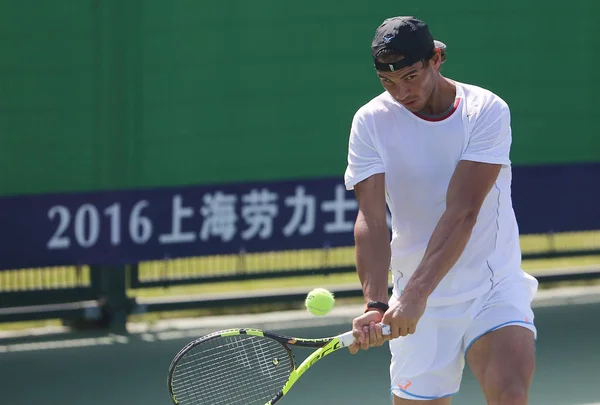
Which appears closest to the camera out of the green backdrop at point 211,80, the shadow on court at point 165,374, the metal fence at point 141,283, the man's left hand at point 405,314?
the man's left hand at point 405,314

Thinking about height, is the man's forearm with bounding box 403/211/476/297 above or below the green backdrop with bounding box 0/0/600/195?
below

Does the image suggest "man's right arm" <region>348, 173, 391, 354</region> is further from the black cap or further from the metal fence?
the metal fence

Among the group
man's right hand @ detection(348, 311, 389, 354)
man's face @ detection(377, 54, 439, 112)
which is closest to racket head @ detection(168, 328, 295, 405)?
man's right hand @ detection(348, 311, 389, 354)

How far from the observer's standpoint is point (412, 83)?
3.62m

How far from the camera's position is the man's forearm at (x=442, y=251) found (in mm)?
3584

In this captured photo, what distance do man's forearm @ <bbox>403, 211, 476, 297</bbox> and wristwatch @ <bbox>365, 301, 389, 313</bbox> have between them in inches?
3.3

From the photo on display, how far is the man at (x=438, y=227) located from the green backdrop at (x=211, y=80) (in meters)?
2.67

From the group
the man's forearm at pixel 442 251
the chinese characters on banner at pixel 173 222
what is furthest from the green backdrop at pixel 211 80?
the man's forearm at pixel 442 251

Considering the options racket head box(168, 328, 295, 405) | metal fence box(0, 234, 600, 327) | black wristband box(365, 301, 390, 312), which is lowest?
metal fence box(0, 234, 600, 327)

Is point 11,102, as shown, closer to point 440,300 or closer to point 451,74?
point 451,74

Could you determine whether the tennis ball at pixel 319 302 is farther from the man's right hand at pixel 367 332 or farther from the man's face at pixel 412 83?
the man's face at pixel 412 83

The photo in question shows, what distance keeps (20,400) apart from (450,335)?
8.45 feet

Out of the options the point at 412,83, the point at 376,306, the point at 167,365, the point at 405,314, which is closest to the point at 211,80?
the point at 167,365

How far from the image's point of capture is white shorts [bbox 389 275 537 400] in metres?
3.80
